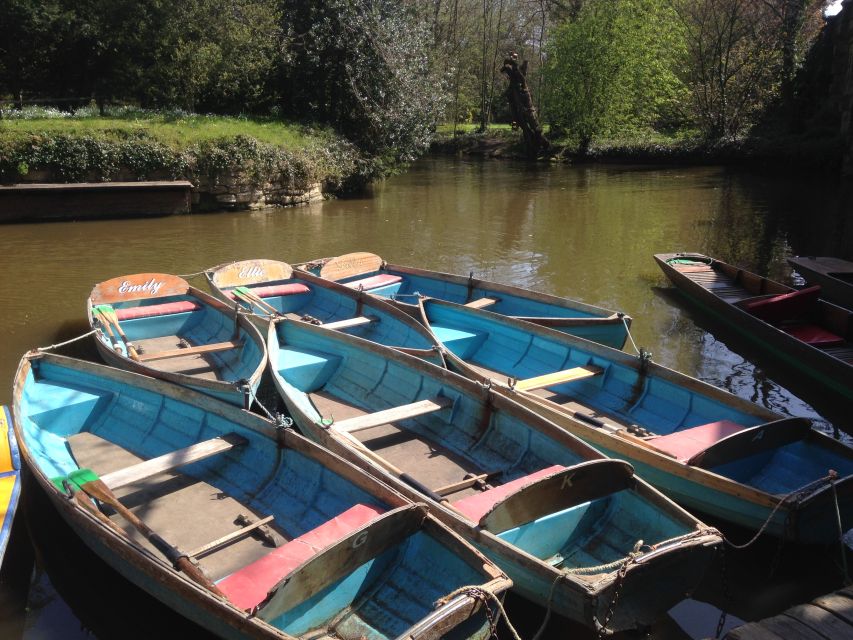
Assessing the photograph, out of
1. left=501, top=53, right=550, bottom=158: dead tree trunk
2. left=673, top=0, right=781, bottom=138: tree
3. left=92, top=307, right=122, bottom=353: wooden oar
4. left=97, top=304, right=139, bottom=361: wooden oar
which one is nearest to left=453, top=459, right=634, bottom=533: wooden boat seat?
left=97, top=304, right=139, bottom=361: wooden oar

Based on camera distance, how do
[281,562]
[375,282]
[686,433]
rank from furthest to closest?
[375,282] < [686,433] < [281,562]

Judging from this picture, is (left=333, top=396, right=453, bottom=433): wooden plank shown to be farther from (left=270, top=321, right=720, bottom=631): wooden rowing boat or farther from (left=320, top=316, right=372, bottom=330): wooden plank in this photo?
(left=320, top=316, right=372, bottom=330): wooden plank

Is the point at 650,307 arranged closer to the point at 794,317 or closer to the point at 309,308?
the point at 794,317

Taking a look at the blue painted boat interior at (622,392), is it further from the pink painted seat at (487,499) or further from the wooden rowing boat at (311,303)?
the pink painted seat at (487,499)

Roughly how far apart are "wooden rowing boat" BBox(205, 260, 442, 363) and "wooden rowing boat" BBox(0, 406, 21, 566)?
318 centimetres

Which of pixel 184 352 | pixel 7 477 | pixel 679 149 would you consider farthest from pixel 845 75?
pixel 7 477

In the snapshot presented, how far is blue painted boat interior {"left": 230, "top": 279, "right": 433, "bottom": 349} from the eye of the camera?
29.8ft

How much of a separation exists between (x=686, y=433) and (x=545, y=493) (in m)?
1.99

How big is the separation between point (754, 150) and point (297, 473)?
32.3m

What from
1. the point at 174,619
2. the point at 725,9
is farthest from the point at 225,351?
the point at 725,9

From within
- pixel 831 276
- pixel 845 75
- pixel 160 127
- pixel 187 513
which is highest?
pixel 845 75

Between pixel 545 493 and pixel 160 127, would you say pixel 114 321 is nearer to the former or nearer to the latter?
pixel 545 493

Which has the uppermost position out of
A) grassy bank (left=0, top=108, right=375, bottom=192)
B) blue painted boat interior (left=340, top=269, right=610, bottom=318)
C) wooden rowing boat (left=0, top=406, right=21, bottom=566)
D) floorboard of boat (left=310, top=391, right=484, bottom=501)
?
grassy bank (left=0, top=108, right=375, bottom=192)

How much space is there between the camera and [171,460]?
558cm
